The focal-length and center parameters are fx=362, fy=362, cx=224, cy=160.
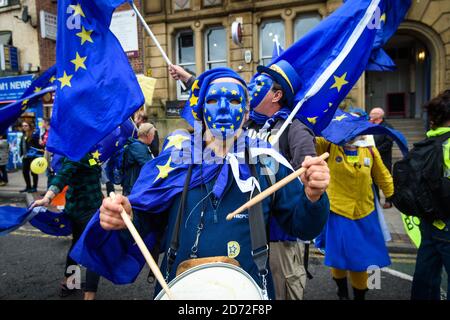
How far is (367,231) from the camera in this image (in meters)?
3.63

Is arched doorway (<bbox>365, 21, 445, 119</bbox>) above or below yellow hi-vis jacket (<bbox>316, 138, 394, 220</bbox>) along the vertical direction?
above

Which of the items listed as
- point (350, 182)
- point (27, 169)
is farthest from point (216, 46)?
point (350, 182)

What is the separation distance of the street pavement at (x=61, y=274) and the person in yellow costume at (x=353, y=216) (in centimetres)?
64

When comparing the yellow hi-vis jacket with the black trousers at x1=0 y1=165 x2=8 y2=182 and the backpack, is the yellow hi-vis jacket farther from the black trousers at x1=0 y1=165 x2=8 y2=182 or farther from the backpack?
the black trousers at x1=0 y1=165 x2=8 y2=182

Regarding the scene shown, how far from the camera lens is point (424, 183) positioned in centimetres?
284

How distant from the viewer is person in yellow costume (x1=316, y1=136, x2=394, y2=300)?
3.54 metres

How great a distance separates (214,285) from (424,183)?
2.14m

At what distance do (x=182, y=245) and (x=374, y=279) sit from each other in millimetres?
2876

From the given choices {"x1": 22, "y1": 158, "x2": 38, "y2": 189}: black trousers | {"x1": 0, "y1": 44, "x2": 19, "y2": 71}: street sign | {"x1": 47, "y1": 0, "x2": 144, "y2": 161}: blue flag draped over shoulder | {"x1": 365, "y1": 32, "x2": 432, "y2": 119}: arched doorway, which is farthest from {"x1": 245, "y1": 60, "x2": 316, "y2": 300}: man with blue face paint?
{"x1": 0, "y1": 44, "x2": 19, "y2": 71}: street sign

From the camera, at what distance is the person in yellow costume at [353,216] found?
11.6 feet

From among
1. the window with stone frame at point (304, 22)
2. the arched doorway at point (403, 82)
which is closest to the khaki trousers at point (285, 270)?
the window with stone frame at point (304, 22)

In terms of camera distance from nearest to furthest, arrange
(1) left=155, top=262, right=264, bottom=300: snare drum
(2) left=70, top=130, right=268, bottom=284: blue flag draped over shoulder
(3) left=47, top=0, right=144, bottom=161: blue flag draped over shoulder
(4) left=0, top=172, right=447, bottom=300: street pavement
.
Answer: (1) left=155, top=262, right=264, bottom=300: snare drum
(2) left=70, top=130, right=268, bottom=284: blue flag draped over shoulder
(3) left=47, top=0, right=144, bottom=161: blue flag draped over shoulder
(4) left=0, top=172, right=447, bottom=300: street pavement

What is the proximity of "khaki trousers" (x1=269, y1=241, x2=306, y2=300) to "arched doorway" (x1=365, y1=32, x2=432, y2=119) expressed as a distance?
13.3 meters
